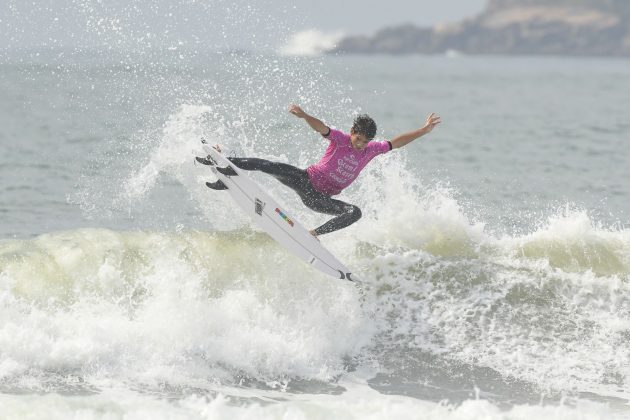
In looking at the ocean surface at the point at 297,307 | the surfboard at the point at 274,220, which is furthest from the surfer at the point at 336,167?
the ocean surface at the point at 297,307

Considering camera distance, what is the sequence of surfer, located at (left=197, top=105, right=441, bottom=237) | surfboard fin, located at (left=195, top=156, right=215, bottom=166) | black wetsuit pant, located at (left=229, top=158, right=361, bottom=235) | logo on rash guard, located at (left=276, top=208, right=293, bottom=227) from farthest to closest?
surfboard fin, located at (left=195, top=156, right=215, bottom=166), logo on rash guard, located at (left=276, top=208, right=293, bottom=227), black wetsuit pant, located at (left=229, top=158, right=361, bottom=235), surfer, located at (left=197, top=105, right=441, bottom=237)

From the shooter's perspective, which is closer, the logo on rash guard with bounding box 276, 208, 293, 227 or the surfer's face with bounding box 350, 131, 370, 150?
the surfer's face with bounding box 350, 131, 370, 150

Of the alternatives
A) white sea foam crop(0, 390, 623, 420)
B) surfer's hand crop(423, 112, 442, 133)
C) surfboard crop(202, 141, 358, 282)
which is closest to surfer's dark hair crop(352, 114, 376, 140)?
surfer's hand crop(423, 112, 442, 133)

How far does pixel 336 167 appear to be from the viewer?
9.36m

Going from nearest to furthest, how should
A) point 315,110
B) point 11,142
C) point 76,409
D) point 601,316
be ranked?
point 76,409, point 601,316, point 11,142, point 315,110

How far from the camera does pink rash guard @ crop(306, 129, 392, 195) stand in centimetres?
926

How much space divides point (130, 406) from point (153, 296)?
1997 mm

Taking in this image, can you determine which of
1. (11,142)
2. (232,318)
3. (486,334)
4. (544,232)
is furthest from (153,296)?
(11,142)

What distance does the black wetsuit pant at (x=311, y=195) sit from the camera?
31.3ft

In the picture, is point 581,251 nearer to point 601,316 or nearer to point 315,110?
point 601,316

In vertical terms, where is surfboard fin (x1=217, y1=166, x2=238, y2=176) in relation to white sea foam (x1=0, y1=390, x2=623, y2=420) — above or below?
above

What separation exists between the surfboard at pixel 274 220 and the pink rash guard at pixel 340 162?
0.58 meters

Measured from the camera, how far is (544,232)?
461 inches

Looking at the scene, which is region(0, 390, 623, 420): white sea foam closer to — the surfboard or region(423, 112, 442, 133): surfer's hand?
the surfboard
